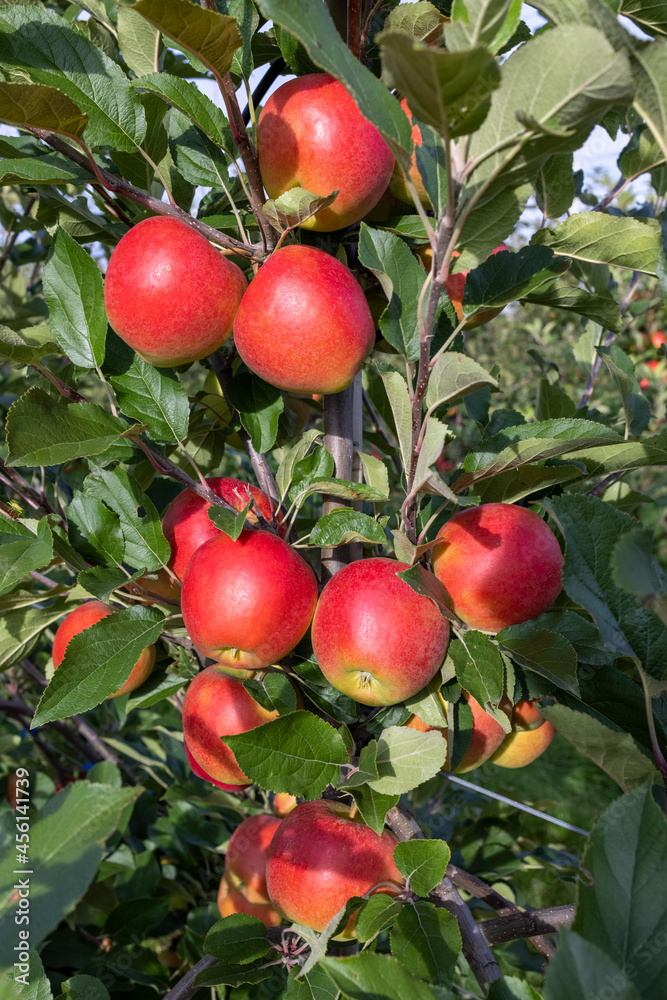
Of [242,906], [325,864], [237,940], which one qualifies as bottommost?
[242,906]

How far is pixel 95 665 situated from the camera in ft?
2.85

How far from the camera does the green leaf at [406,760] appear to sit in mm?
775

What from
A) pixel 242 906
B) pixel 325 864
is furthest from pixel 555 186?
pixel 242 906

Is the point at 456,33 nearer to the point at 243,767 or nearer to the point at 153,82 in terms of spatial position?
the point at 153,82

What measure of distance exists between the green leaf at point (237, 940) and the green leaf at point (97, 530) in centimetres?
49

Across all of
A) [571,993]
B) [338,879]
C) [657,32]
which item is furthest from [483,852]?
[657,32]

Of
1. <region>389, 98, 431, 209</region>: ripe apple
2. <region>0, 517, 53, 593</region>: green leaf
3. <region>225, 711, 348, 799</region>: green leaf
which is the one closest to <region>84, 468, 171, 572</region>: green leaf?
<region>0, 517, 53, 593</region>: green leaf

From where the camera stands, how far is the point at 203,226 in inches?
35.0

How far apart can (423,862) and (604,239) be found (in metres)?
0.79

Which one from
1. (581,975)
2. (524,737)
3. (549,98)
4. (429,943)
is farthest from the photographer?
(524,737)

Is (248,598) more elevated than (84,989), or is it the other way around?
(248,598)

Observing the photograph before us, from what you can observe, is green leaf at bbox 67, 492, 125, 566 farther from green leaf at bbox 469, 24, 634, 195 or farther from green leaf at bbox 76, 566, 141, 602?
green leaf at bbox 469, 24, 634, 195

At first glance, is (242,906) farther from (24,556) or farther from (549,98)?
(549,98)

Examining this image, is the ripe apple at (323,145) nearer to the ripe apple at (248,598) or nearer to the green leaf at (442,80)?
the green leaf at (442,80)
